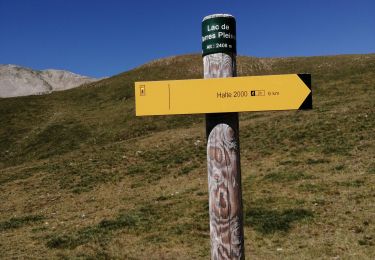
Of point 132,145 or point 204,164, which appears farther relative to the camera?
point 132,145

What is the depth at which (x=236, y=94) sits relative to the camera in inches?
213

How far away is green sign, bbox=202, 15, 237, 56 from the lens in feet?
17.6

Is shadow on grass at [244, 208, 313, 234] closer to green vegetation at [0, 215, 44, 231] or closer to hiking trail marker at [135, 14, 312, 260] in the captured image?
hiking trail marker at [135, 14, 312, 260]

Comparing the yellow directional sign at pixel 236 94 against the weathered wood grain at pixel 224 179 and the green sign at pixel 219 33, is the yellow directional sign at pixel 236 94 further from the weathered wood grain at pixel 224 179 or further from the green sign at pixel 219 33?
the green sign at pixel 219 33

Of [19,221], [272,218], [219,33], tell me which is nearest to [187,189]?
[272,218]

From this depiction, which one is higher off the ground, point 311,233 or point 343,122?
point 343,122

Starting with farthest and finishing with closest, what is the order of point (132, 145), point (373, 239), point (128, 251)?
point (132, 145)
point (128, 251)
point (373, 239)

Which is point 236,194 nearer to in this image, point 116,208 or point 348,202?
point 348,202

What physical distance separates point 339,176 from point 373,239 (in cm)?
671

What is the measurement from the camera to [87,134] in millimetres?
43094

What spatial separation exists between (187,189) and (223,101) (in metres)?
14.6

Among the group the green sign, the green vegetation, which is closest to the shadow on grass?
the green vegetation

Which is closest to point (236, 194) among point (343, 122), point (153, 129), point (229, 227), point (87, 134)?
point (229, 227)

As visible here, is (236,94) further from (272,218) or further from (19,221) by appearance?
(19,221)
